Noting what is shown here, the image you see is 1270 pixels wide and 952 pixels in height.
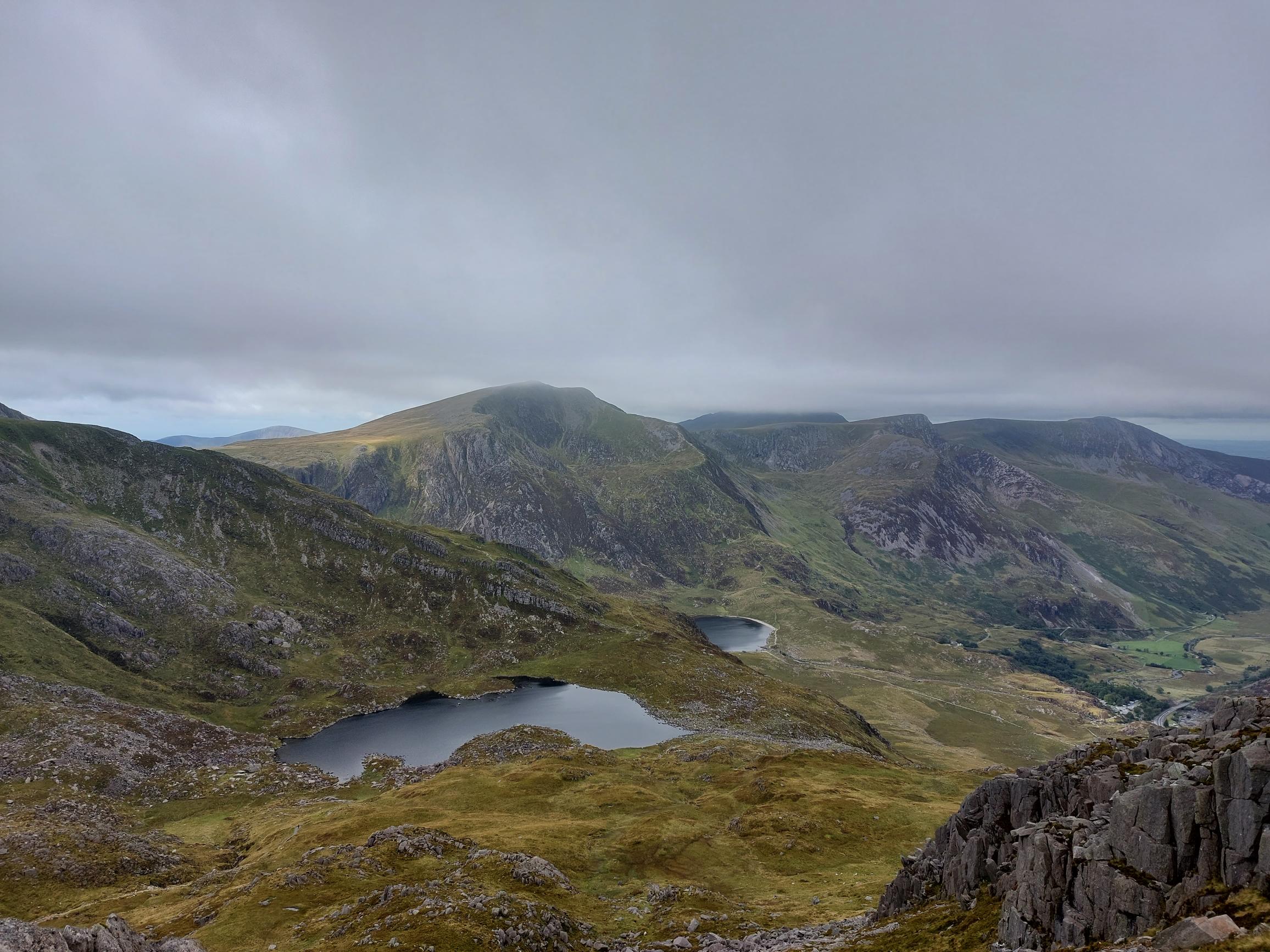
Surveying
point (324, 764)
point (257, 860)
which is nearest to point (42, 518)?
point (324, 764)

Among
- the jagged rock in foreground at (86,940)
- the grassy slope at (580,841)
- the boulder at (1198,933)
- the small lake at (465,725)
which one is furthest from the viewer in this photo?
the small lake at (465,725)

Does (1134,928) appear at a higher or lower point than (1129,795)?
lower

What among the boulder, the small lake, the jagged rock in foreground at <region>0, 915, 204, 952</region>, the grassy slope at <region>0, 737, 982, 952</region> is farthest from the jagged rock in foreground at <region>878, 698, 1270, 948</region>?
Result: the small lake

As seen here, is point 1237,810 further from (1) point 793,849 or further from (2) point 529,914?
(1) point 793,849

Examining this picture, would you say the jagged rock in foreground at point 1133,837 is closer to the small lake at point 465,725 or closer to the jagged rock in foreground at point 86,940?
the jagged rock in foreground at point 86,940

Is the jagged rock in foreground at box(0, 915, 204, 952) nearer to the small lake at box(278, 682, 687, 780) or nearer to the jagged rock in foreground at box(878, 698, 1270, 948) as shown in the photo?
the jagged rock in foreground at box(878, 698, 1270, 948)

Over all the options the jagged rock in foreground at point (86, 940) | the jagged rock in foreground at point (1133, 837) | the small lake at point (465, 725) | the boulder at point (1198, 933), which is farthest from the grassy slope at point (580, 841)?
the boulder at point (1198, 933)
